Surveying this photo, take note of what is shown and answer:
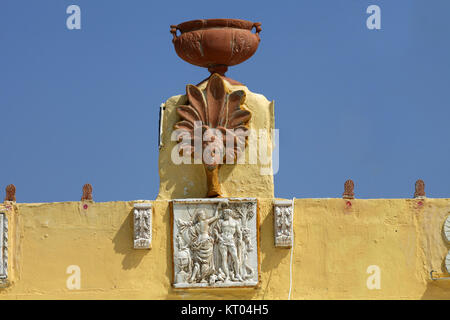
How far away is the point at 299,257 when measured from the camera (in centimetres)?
2200

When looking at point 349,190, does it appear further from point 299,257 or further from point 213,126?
point 213,126

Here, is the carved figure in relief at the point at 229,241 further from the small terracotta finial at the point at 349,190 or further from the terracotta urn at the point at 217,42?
the terracotta urn at the point at 217,42

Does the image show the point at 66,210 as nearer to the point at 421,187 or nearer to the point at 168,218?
the point at 168,218

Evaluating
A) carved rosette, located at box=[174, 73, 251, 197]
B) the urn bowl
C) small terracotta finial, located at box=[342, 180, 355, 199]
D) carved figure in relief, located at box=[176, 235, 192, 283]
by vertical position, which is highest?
the urn bowl

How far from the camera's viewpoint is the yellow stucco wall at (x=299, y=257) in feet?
72.0

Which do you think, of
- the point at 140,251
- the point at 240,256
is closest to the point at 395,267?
the point at 240,256

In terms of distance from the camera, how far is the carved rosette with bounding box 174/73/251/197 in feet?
72.7

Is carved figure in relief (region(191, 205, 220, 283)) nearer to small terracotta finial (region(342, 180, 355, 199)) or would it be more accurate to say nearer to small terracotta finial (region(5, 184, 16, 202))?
small terracotta finial (region(342, 180, 355, 199))

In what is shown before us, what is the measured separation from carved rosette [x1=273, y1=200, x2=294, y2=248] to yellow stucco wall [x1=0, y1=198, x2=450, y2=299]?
0.40 ft

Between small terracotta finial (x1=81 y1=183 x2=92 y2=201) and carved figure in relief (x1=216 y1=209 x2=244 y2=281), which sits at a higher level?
small terracotta finial (x1=81 y1=183 x2=92 y2=201)

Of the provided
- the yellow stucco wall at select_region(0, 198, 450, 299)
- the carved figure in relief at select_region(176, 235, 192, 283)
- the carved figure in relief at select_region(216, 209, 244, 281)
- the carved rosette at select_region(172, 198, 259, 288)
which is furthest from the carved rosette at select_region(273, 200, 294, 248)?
the carved figure in relief at select_region(176, 235, 192, 283)

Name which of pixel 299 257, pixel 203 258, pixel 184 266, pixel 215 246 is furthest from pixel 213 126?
pixel 299 257

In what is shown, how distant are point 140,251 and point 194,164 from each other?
142cm

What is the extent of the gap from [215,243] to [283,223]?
97 centimetres
